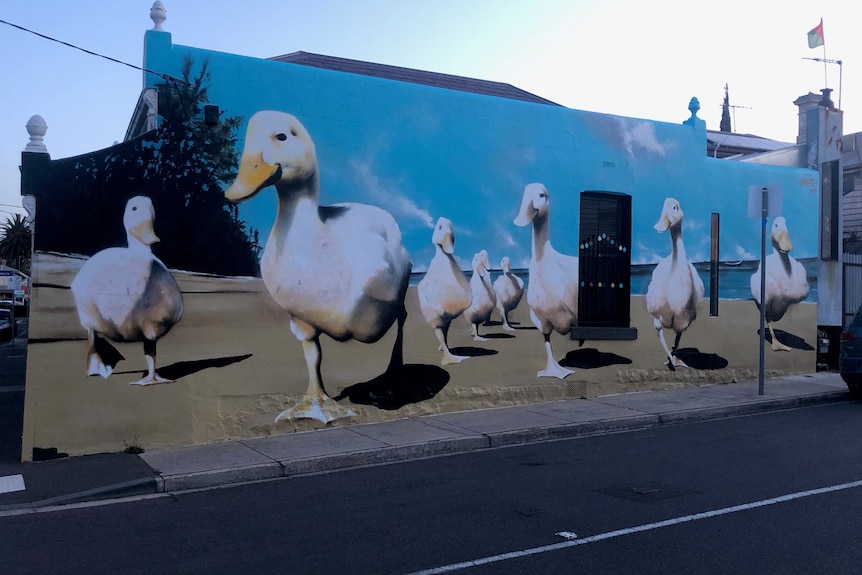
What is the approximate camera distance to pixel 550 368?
1216cm

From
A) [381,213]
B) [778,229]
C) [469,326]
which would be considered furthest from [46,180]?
[778,229]

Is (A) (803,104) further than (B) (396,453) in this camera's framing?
Yes

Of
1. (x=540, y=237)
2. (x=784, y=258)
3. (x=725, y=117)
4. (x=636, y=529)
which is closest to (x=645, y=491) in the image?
(x=636, y=529)

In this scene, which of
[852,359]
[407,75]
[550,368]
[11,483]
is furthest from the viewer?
[407,75]

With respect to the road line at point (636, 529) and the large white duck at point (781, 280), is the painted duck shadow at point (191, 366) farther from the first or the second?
the large white duck at point (781, 280)

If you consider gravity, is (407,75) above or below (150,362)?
above

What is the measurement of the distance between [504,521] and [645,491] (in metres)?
1.65

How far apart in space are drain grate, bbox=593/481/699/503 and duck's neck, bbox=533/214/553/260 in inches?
201

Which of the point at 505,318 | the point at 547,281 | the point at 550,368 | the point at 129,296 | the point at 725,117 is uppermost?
the point at 725,117

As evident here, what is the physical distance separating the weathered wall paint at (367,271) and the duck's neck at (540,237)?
0.12 feet

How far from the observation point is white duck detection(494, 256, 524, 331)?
11.6 metres

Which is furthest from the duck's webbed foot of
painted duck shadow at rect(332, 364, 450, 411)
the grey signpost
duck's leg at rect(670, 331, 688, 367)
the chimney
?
the chimney

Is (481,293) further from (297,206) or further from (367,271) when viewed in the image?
(297,206)

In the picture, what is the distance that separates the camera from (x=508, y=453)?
9.23 meters
